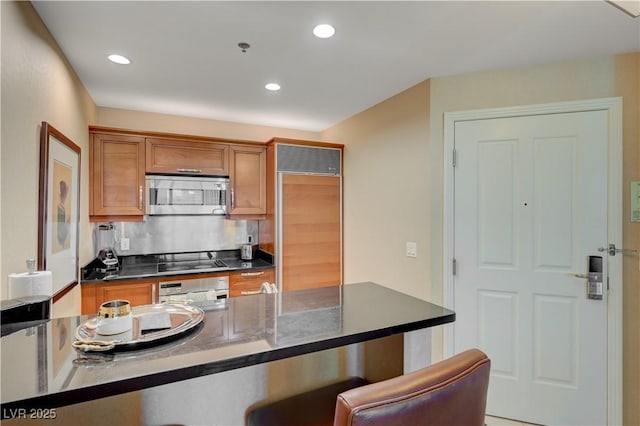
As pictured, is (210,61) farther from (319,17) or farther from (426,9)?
(426,9)

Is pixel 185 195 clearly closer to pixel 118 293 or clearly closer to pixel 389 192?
pixel 118 293

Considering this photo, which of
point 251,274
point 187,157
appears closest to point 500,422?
point 251,274

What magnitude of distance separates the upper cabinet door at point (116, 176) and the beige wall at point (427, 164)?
215cm

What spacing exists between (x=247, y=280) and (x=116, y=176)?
159 centimetres

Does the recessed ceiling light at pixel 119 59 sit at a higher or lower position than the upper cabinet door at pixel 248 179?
higher

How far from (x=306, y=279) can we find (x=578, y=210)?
2.45 meters

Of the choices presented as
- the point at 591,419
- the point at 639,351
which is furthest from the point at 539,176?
the point at 591,419

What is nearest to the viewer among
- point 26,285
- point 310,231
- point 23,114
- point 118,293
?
point 26,285

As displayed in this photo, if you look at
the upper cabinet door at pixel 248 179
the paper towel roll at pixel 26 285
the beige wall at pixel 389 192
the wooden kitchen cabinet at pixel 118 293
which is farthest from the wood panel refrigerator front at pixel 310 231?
the paper towel roll at pixel 26 285

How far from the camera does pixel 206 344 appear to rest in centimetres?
95

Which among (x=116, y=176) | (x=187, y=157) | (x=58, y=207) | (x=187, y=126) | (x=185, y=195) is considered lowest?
(x=58, y=207)

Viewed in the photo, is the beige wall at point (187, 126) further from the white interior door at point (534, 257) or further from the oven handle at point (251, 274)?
the white interior door at point (534, 257)

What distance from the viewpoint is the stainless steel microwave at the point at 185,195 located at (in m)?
3.22

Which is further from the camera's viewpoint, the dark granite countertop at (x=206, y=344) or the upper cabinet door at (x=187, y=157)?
the upper cabinet door at (x=187, y=157)
